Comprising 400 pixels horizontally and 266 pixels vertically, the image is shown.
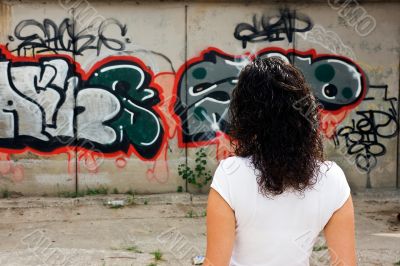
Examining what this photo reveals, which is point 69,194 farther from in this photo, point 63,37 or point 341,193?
point 341,193

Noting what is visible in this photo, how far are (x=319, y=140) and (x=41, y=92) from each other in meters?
6.25

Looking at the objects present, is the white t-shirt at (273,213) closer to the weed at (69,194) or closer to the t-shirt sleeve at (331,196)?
the t-shirt sleeve at (331,196)

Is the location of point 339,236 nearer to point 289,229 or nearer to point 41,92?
point 289,229

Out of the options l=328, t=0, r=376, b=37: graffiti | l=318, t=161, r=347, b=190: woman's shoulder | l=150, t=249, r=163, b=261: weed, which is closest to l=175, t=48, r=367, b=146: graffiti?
l=328, t=0, r=376, b=37: graffiti

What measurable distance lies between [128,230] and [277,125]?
16.4 feet

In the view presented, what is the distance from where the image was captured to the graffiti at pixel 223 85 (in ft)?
25.9

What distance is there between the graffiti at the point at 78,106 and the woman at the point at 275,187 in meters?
5.90

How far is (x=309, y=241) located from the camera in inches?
81.0

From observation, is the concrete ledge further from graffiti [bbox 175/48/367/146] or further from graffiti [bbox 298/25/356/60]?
graffiti [bbox 298/25/356/60]

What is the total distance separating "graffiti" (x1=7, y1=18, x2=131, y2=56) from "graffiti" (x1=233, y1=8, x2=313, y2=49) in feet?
5.40

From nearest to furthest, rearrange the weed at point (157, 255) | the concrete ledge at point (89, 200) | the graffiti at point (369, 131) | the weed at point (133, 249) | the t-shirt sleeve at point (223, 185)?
1. the t-shirt sleeve at point (223, 185)
2. the weed at point (157, 255)
3. the weed at point (133, 249)
4. the concrete ledge at point (89, 200)
5. the graffiti at point (369, 131)

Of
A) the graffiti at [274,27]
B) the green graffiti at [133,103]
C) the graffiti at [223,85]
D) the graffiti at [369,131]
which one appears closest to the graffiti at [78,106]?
the green graffiti at [133,103]

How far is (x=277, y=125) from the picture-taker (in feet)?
6.52

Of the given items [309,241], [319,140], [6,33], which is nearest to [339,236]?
[309,241]
